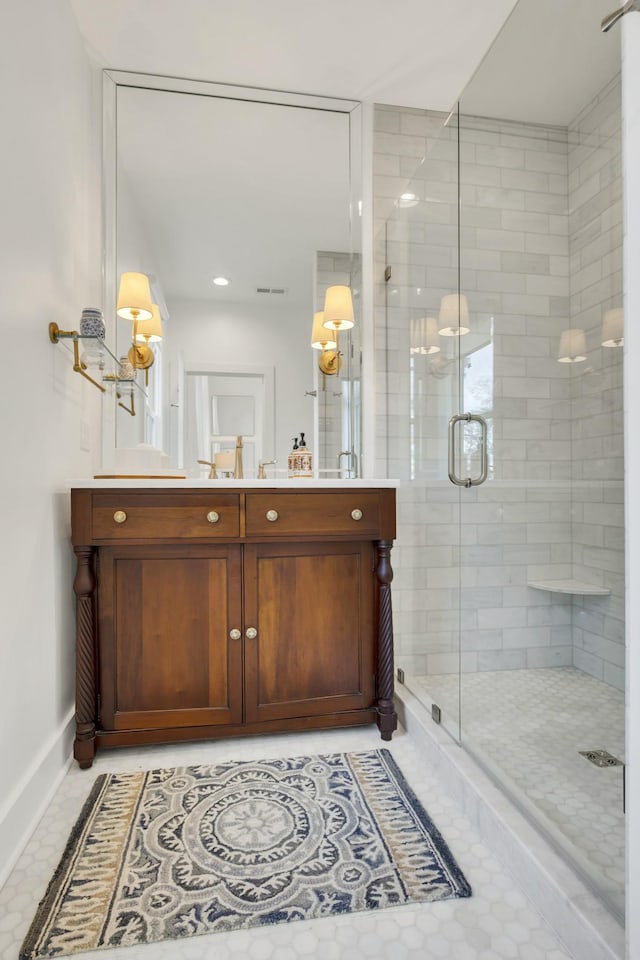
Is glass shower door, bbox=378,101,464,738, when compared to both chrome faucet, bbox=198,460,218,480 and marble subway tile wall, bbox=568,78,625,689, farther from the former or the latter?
chrome faucet, bbox=198,460,218,480

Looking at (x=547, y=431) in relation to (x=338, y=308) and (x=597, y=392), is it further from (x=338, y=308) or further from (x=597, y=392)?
(x=338, y=308)

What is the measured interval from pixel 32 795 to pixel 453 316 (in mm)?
1913

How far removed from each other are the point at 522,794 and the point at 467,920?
1.02ft

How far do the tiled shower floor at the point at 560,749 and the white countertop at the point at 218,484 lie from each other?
711 mm

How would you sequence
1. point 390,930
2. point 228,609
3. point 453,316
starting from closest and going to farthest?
point 390,930, point 228,609, point 453,316

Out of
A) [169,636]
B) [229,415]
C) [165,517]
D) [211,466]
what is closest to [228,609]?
[169,636]

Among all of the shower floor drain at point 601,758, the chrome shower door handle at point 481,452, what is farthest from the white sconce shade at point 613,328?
the shower floor drain at point 601,758

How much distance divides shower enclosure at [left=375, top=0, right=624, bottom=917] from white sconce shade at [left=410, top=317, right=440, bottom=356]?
0.01 m

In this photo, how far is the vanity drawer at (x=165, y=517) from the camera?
167cm

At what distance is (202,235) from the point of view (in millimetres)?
2229

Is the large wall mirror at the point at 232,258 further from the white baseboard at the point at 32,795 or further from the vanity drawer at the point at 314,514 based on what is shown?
the white baseboard at the point at 32,795

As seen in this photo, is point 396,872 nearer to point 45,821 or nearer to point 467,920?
point 467,920

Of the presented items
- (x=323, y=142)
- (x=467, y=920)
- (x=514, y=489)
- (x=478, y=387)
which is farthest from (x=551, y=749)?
(x=323, y=142)

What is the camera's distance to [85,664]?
165 centimetres
